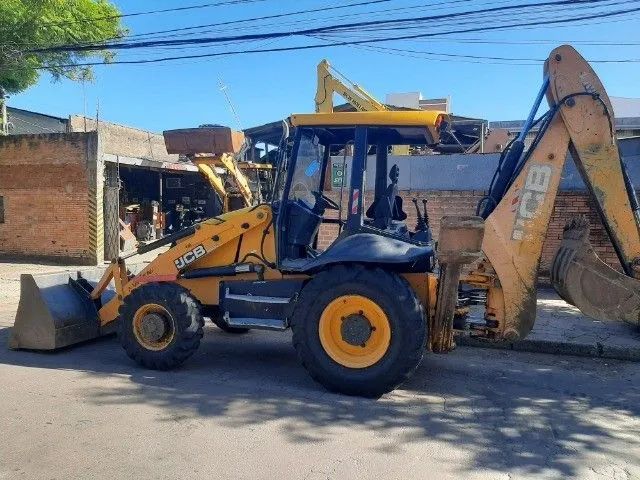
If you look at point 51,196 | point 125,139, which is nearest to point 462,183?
point 51,196

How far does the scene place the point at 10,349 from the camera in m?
6.37

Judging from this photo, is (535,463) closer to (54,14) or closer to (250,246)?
(250,246)

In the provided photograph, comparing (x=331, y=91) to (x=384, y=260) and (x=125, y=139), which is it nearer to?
(x=384, y=260)

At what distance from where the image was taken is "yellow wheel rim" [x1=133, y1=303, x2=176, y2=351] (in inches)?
221

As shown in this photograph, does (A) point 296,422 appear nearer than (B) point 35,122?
Yes

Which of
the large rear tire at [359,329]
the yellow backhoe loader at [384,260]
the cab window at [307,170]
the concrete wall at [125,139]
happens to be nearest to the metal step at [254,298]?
the yellow backhoe loader at [384,260]

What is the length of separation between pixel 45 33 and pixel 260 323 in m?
12.6

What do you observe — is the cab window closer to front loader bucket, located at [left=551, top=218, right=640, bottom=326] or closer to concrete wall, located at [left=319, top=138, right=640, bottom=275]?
front loader bucket, located at [left=551, top=218, right=640, bottom=326]

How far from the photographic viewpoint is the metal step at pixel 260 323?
5484mm

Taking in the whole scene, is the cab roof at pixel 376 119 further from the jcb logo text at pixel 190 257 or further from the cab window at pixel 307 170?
the jcb logo text at pixel 190 257

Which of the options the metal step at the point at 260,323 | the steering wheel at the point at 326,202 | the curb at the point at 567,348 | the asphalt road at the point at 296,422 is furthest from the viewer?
the curb at the point at 567,348

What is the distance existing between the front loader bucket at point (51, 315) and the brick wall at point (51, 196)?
928 centimetres

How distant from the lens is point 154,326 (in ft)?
18.4

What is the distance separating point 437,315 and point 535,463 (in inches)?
62.8
